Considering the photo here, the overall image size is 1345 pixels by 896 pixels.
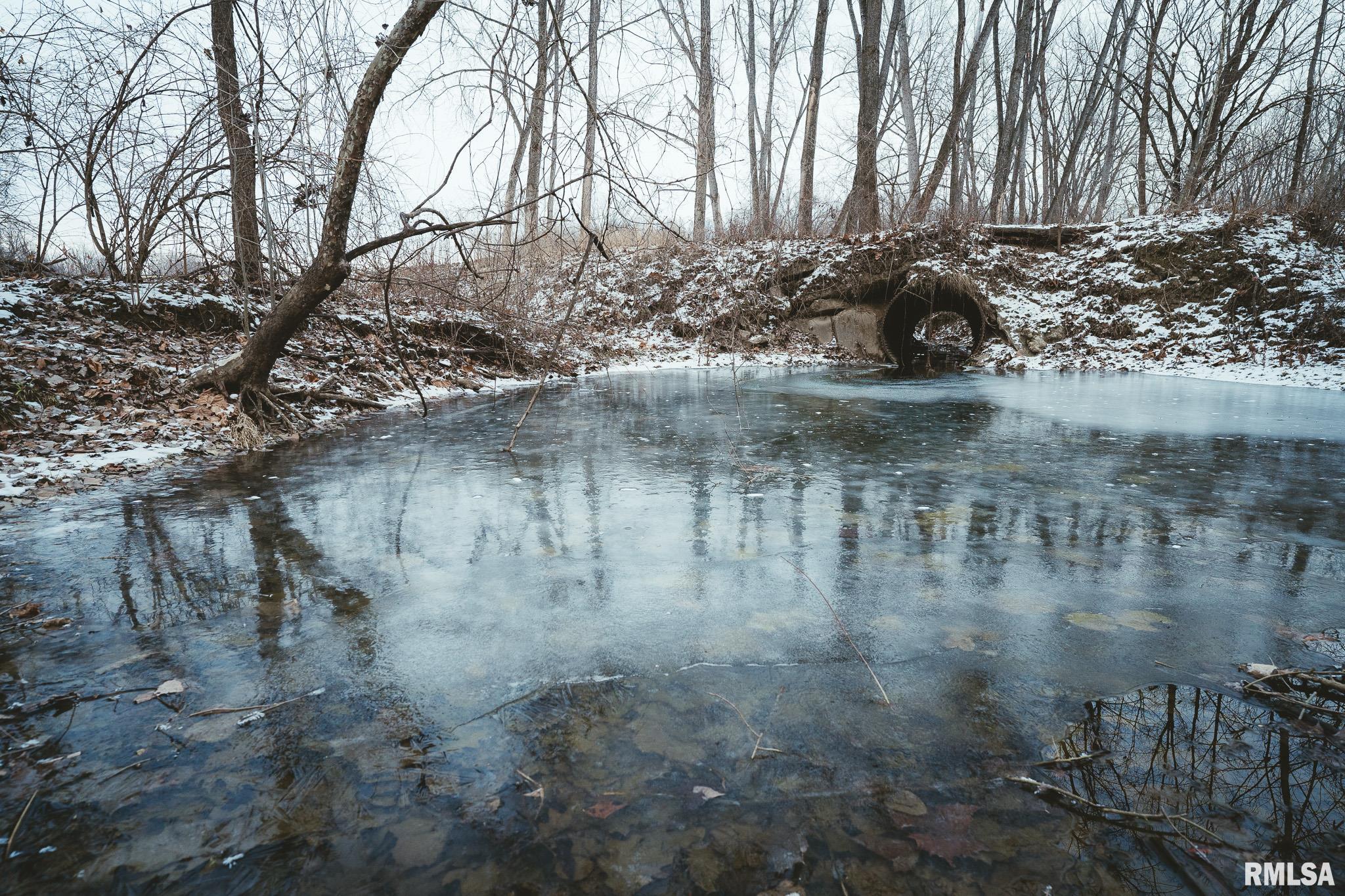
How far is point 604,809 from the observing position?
1.50 metres

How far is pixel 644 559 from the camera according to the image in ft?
9.95

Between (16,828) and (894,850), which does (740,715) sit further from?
(16,828)

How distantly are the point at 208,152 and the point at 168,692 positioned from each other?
19.4 feet

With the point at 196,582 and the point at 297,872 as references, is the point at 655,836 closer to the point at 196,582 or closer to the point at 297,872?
the point at 297,872

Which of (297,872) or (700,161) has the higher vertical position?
(700,161)

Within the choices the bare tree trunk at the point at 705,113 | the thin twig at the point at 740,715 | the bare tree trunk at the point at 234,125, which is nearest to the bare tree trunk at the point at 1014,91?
the bare tree trunk at the point at 705,113

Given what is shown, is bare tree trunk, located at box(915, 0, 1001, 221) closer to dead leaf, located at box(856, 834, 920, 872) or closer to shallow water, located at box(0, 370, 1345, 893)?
shallow water, located at box(0, 370, 1345, 893)

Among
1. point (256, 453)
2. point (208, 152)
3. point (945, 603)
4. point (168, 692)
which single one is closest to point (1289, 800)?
point (945, 603)

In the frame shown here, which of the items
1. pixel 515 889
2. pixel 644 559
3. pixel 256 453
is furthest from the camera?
pixel 256 453

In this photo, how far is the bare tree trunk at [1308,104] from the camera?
17.4 m

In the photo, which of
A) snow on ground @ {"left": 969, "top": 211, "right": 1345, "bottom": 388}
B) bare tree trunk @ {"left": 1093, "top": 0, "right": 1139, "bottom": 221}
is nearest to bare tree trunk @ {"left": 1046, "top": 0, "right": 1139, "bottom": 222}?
bare tree trunk @ {"left": 1093, "top": 0, "right": 1139, "bottom": 221}

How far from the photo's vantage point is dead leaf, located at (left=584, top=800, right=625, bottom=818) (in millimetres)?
1484

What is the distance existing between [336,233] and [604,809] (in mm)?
5424

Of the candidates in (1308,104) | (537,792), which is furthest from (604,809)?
(1308,104)
